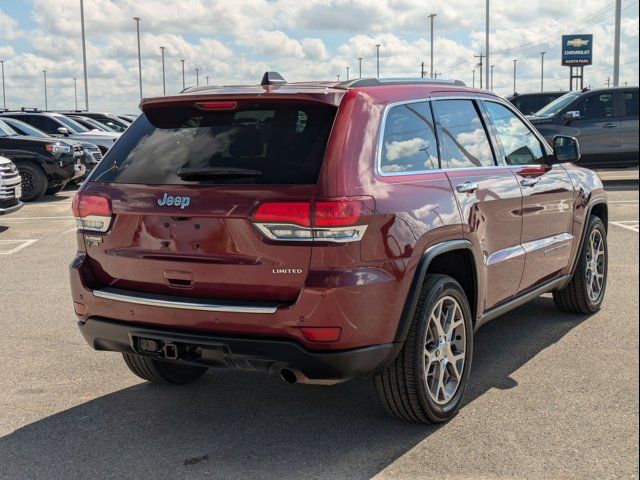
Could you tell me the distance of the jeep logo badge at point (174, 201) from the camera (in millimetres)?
3770

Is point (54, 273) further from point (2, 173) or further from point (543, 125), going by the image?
point (543, 125)

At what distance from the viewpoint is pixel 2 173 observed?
11.5 m

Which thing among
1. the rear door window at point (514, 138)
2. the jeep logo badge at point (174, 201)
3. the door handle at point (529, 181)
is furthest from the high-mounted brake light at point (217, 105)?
the door handle at point (529, 181)

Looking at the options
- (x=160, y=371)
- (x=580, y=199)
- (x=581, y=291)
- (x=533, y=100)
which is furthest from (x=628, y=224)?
(x=533, y=100)

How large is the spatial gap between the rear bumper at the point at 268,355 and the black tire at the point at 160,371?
835 mm

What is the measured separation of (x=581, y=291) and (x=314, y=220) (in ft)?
11.0

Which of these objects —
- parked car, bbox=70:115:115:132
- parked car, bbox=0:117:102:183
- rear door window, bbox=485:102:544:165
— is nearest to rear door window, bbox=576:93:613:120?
parked car, bbox=0:117:102:183

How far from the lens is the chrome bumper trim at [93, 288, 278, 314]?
141 inches

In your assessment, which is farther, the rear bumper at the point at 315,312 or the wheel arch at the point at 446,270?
the wheel arch at the point at 446,270

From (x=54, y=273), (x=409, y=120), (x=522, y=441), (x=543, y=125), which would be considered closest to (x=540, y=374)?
(x=522, y=441)

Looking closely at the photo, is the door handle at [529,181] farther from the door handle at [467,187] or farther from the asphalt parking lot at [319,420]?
the asphalt parking lot at [319,420]

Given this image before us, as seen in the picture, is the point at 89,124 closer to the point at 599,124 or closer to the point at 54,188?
the point at 54,188

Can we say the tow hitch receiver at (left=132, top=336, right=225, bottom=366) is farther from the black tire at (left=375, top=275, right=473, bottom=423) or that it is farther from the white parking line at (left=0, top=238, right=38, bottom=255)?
the white parking line at (left=0, top=238, right=38, bottom=255)

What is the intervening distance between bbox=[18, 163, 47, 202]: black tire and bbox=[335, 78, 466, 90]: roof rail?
42.6ft
